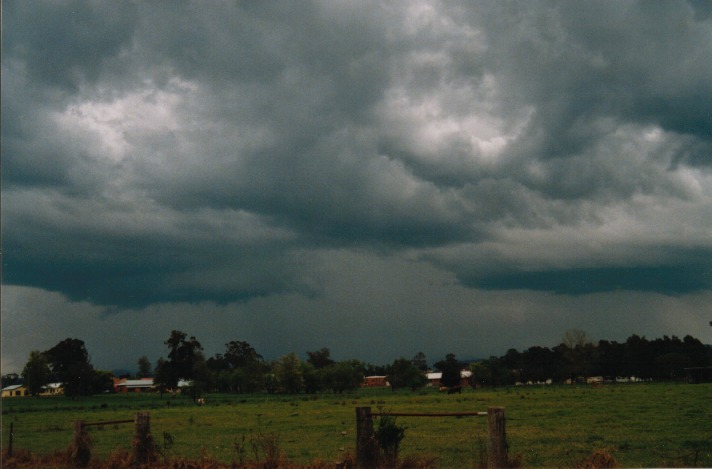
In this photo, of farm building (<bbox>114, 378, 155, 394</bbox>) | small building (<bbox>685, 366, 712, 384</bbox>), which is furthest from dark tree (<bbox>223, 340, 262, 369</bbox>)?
small building (<bbox>685, 366, 712, 384</bbox>)

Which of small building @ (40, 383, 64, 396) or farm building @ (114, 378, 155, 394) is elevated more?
small building @ (40, 383, 64, 396)

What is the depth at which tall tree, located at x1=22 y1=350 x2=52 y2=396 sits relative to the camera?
114m

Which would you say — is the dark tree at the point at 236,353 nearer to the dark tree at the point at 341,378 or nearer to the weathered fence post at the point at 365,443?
the dark tree at the point at 341,378

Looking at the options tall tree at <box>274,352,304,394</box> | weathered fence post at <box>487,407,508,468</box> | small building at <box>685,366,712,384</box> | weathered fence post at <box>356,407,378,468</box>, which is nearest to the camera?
weathered fence post at <box>487,407,508,468</box>

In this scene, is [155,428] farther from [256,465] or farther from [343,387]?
[343,387]

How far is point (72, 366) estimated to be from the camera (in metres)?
114

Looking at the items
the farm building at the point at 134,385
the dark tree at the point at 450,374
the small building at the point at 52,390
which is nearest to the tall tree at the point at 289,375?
the dark tree at the point at 450,374

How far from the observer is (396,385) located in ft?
460

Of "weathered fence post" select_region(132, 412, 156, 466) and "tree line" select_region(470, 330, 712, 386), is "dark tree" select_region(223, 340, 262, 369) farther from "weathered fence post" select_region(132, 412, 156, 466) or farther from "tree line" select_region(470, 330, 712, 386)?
"weathered fence post" select_region(132, 412, 156, 466)

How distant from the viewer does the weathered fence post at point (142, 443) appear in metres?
15.6

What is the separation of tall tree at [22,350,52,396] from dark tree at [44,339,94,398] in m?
1.00

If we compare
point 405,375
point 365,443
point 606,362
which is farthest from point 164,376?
point 365,443

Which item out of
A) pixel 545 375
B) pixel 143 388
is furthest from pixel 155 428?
pixel 143 388

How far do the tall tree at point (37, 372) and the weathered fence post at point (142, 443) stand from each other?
366ft
